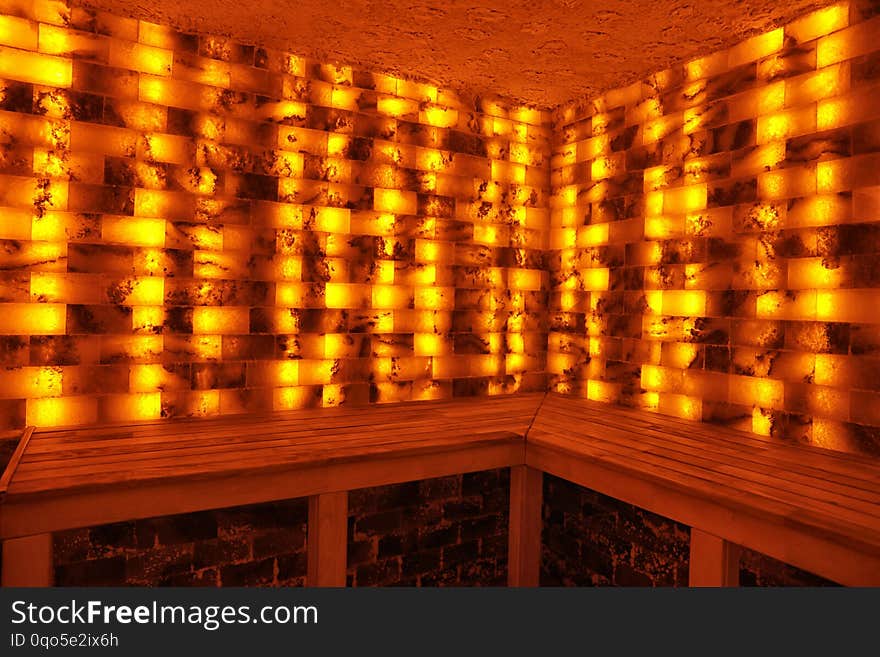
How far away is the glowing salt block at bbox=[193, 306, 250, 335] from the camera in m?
2.46

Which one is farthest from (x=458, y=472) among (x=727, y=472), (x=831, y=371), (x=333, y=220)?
(x=831, y=371)

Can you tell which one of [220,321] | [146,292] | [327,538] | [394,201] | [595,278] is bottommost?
[327,538]

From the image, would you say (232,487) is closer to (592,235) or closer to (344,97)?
(344,97)

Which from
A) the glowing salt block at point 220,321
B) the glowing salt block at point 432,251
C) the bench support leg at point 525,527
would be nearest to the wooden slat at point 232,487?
the bench support leg at point 525,527

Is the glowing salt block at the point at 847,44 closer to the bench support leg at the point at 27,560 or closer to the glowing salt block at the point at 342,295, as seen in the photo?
the glowing salt block at the point at 342,295

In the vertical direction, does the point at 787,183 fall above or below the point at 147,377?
above

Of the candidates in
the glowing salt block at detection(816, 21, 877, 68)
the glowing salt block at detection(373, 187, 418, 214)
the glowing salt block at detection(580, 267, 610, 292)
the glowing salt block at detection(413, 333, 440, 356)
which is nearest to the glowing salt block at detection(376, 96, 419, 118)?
the glowing salt block at detection(373, 187, 418, 214)

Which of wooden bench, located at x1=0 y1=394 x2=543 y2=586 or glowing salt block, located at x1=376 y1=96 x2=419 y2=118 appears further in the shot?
glowing salt block, located at x1=376 y1=96 x2=419 y2=118

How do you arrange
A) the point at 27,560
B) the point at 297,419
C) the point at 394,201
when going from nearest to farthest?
the point at 27,560 < the point at 297,419 < the point at 394,201

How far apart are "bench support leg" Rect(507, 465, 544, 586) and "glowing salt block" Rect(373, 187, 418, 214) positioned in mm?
1292

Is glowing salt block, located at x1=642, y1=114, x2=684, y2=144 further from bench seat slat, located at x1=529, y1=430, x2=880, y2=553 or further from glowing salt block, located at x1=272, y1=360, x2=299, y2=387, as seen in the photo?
glowing salt block, located at x1=272, y1=360, x2=299, y2=387

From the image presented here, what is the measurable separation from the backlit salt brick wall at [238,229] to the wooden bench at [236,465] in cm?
25

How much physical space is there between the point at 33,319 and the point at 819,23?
9.78 ft

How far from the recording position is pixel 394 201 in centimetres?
287
